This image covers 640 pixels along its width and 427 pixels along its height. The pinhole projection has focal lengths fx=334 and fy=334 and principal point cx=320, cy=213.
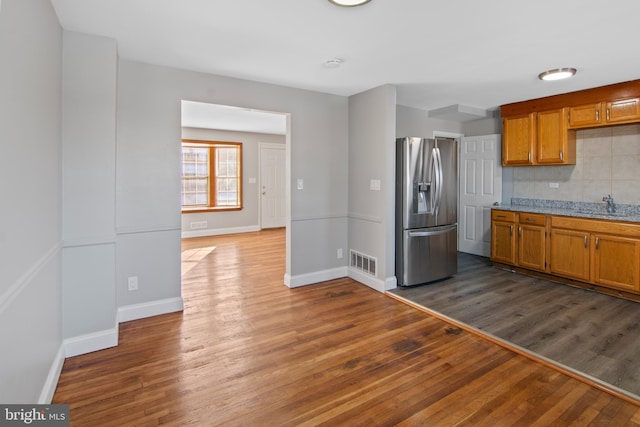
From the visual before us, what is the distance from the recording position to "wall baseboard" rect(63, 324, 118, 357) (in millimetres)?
2518

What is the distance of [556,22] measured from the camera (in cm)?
235

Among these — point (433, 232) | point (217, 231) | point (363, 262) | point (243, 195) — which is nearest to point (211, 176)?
point (243, 195)

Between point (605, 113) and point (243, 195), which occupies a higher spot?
point (605, 113)

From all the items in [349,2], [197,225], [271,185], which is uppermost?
[349,2]

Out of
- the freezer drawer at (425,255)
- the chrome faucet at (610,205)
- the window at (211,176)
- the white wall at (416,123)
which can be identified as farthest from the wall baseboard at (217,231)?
the chrome faucet at (610,205)

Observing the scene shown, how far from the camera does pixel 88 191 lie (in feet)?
8.45

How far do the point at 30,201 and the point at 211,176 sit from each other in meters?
6.40

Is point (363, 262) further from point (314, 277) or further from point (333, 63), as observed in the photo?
point (333, 63)

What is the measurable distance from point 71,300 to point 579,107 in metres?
5.71

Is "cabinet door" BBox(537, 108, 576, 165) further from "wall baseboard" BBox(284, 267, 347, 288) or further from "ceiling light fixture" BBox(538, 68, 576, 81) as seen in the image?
"wall baseboard" BBox(284, 267, 347, 288)

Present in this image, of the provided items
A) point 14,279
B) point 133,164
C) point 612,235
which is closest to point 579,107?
point 612,235

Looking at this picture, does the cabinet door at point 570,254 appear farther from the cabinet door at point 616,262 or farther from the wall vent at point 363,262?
the wall vent at point 363,262

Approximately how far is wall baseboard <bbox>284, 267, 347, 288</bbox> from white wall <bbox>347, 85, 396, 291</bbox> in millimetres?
187

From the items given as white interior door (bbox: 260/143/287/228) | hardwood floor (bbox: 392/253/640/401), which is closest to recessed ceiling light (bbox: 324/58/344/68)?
hardwood floor (bbox: 392/253/640/401)
